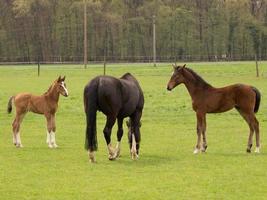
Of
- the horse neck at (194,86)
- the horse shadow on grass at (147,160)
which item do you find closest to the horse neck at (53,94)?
the horse shadow on grass at (147,160)

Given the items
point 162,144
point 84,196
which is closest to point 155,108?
point 162,144

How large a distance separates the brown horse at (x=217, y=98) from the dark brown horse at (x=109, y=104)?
1735mm

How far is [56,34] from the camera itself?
344 feet

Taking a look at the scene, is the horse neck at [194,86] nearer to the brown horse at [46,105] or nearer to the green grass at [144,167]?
the green grass at [144,167]

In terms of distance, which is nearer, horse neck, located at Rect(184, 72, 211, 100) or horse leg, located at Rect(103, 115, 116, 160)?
horse leg, located at Rect(103, 115, 116, 160)

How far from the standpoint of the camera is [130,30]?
102875 mm

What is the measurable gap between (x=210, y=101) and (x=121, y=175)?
14.5 feet

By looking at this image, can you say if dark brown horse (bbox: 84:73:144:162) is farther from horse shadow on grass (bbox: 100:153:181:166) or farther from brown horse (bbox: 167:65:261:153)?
brown horse (bbox: 167:65:261:153)

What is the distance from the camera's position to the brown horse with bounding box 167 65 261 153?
1491 cm

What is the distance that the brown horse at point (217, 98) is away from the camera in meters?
14.9

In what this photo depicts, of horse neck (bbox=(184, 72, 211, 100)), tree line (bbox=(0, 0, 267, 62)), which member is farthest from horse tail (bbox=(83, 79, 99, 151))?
tree line (bbox=(0, 0, 267, 62))

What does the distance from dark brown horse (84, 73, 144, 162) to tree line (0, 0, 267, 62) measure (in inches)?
3206

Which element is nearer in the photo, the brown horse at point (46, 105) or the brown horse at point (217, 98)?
the brown horse at point (217, 98)

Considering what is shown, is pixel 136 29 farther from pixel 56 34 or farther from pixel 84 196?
pixel 84 196
